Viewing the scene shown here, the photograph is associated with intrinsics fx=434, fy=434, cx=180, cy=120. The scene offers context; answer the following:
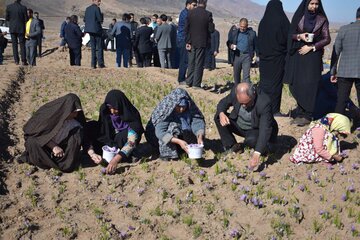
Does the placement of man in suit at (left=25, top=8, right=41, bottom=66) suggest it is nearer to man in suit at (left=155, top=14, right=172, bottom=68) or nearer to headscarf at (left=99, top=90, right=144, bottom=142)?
man in suit at (left=155, top=14, right=172, bottom=68)

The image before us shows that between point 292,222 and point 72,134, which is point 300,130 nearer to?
point 292,222

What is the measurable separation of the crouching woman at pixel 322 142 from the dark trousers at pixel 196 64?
353 centimetres

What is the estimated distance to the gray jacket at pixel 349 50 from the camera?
5.93 meters

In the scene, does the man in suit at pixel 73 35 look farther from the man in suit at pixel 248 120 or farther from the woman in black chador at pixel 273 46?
the man in suit at pixel 248 120

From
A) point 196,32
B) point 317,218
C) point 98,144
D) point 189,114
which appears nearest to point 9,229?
point 98,144

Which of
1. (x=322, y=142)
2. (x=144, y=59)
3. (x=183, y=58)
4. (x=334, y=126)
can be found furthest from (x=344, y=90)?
(x=144, y=59)

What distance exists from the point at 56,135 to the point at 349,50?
4.08 m

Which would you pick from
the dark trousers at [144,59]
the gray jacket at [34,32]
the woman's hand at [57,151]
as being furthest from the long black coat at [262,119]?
the gray jacket at [34,32]

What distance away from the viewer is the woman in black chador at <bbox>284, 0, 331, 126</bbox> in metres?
6.06

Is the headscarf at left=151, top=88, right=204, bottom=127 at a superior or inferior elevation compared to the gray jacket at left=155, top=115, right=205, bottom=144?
superior

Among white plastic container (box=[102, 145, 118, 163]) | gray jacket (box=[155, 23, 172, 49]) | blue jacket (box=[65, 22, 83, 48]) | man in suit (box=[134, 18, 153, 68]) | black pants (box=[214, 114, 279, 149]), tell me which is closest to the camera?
white plastic container (box=[102, 145, 118, 163])

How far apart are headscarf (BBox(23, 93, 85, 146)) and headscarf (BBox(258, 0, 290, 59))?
3.17m

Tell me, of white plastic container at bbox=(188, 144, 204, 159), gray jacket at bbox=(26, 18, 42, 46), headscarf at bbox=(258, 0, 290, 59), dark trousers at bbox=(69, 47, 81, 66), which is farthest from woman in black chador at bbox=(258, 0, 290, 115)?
gray jacket at bbox=(26, 18, 42, 46)

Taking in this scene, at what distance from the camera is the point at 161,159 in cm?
551
